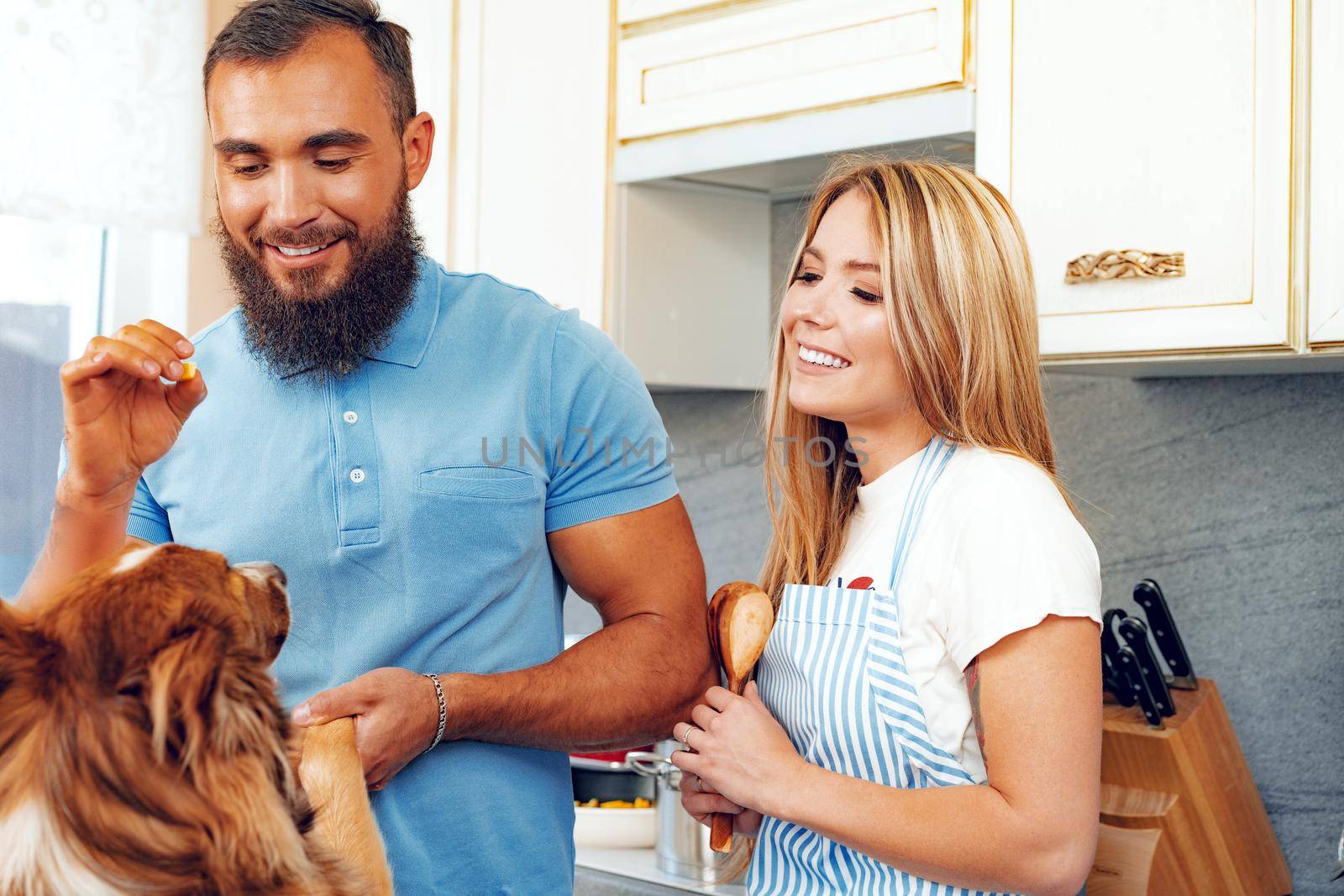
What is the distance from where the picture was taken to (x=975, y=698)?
1.09 m

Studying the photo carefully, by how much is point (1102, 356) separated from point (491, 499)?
81 centimetres

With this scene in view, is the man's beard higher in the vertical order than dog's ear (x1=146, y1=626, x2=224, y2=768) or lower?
higher

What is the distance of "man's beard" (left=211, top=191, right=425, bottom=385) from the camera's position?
1.31m

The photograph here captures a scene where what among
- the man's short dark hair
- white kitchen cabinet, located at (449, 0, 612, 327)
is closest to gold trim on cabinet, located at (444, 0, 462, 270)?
white kitchen cabinet, located at (449, 0, 612, 327)

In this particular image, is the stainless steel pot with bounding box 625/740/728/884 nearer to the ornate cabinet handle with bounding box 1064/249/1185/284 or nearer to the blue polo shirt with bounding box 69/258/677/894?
the blue polo shirt with bounding box 69/258/677/894

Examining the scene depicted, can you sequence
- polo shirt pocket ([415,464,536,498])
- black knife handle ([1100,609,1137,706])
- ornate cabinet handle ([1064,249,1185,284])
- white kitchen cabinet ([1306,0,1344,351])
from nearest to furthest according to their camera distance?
polo shirt pocket ([415,464,536,498]) → white kitchen cabinet ([1306,0,1344,351]) → ornate cabinet handle ([1064,249,1185,284]) → black knife handle ([1100,609,1137,706])

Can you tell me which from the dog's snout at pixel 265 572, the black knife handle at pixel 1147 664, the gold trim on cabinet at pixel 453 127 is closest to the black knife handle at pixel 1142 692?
the black knife handle at pixel 1147 664

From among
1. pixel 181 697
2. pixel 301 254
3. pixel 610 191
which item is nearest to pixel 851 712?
pixel 181 697

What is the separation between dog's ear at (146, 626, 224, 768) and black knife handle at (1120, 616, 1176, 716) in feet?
4.07

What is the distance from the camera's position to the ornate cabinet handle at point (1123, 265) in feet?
5.21

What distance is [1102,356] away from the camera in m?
1.65

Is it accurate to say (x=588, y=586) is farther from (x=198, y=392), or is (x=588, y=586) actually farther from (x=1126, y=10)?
(x=1126, y=10)

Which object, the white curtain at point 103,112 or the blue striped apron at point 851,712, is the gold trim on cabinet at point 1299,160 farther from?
the white curtain at point 103,112

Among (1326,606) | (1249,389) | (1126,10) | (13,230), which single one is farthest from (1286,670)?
(13,230)
